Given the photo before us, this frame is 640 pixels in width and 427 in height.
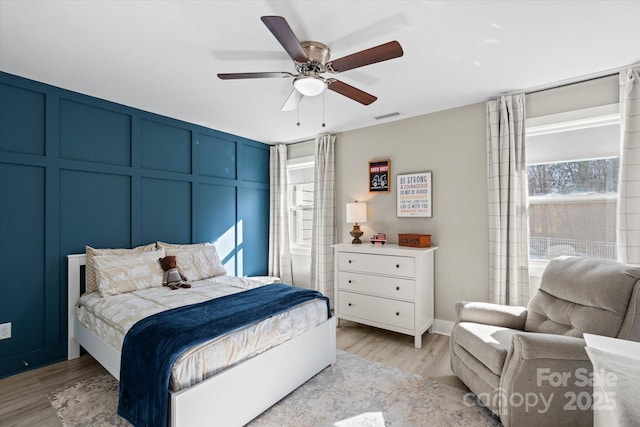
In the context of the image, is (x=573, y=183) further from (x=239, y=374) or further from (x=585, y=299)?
(x=239, y=374)

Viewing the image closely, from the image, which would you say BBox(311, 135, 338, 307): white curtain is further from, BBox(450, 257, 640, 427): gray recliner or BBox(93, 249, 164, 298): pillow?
BBox(450, 257, 640, 427): gray recliner

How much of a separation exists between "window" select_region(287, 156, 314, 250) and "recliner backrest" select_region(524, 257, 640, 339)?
3183 mm

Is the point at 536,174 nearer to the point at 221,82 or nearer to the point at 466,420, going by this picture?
the point at 466,420

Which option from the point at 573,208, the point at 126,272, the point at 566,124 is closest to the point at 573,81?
the point at 566,124

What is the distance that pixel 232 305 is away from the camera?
2.28 m

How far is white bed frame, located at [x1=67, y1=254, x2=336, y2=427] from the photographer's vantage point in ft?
5.45

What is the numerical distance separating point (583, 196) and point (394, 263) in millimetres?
1827

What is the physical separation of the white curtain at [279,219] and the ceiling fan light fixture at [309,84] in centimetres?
278

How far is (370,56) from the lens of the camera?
1.77 metres

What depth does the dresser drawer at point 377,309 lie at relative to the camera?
3.16 m

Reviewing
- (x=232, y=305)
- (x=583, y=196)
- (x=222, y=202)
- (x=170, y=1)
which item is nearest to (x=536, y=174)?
(x=583, y=196)

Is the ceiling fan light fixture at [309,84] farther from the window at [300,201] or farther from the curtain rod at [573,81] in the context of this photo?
the window at [300,201]

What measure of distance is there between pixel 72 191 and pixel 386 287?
333cm

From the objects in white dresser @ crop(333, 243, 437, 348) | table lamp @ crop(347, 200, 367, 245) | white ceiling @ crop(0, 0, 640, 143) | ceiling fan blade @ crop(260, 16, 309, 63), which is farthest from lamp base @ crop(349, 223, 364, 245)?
ceiling fan blade @ crop(260, 16, 309, 63)
